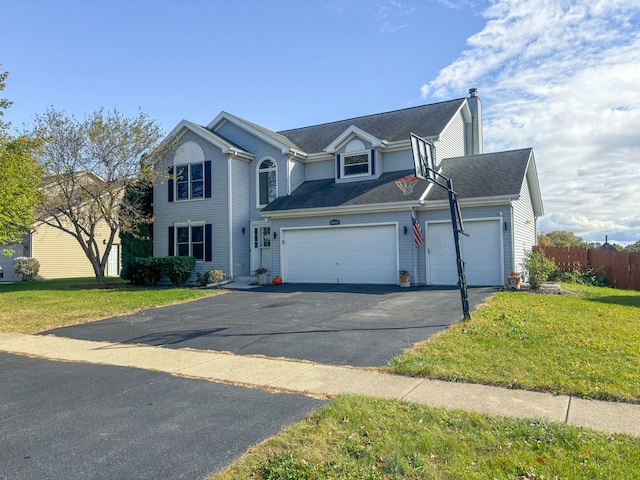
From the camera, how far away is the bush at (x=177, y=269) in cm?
1925

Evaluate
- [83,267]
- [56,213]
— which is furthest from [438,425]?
[83,267]

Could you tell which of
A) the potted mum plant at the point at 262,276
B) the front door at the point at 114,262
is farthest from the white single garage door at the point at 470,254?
the front door at the point at 114,262

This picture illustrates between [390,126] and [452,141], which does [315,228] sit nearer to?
[390,126]

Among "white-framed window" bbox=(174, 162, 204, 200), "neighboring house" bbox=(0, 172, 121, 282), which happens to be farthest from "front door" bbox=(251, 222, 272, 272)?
"neighboring house" bbox=(0, 172, 121, 282)

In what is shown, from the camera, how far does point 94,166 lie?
18.9 metres

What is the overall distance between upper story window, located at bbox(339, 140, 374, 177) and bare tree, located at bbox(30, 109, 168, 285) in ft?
27.0

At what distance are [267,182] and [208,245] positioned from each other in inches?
154

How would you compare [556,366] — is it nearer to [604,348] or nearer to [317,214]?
[604,348]

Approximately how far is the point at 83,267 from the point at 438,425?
30.0 meters

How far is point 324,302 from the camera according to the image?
13219 mm

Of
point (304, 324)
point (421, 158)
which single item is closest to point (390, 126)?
point (421, 158)

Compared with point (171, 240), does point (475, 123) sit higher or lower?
higher

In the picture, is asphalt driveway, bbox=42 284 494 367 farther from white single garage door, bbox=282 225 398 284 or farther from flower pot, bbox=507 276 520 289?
white single garage door, bbox=282 225 398 284

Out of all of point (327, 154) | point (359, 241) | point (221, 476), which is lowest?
point (221, 476)
